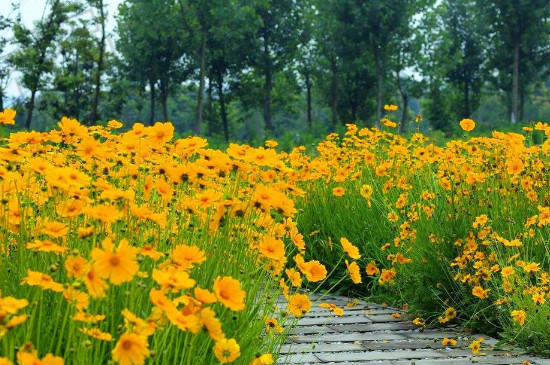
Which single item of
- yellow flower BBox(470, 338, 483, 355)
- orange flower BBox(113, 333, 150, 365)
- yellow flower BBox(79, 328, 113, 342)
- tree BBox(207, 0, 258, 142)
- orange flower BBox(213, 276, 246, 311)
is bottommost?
yellow flower BBox(470, 338, 483, 355)

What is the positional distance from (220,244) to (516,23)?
103 ft

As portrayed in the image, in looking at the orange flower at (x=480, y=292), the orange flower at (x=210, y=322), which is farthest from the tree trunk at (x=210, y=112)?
the orange flower at (x=210, y=322)

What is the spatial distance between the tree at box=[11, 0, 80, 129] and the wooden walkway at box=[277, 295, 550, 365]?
83.8ft

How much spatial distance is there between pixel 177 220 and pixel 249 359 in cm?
90

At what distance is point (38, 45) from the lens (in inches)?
1125

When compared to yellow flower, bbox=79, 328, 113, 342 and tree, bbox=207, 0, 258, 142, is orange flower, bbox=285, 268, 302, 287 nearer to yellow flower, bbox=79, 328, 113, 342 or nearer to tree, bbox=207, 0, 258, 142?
yellow flower, bbox=79, 328, 113, 342

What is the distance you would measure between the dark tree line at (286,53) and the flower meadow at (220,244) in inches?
907

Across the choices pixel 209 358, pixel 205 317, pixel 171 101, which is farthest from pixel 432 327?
pixel 171 101

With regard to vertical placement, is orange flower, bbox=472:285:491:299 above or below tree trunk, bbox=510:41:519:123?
below

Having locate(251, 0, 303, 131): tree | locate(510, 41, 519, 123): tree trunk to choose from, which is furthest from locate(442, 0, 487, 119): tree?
locate(251, 0, 303, 131): tree

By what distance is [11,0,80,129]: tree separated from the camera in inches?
1091

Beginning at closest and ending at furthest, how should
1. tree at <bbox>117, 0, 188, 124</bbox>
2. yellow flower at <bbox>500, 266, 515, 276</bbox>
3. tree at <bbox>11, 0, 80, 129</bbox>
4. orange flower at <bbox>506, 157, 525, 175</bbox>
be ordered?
yellow flower at <bbox>500, 266, 515, 276</bbox> < orange flower at <bbox>506, 157, 525, 175</bbox> < tree at <bbox>11, 0, 80, 129</bbox> < tree at <bbox>117, 0, 188, 124</bbox>

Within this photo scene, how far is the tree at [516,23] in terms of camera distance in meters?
30.8

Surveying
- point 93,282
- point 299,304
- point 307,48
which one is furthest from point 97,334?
point 307,48
